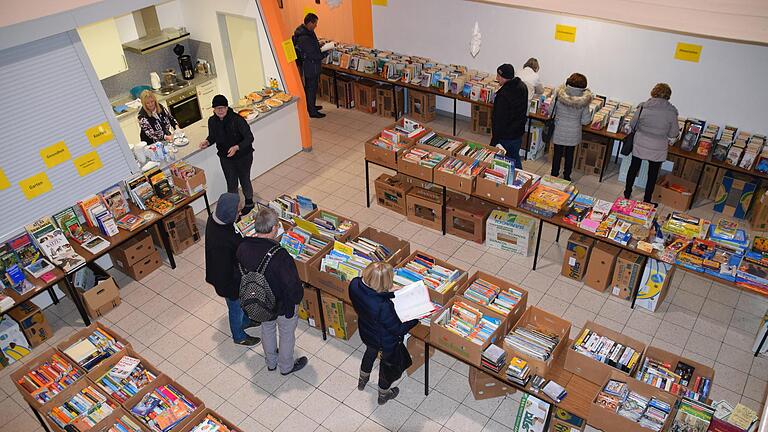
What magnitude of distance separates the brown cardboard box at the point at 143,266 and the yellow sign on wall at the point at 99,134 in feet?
4.80

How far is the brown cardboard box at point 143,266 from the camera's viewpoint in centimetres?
744

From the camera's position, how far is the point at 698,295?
7016 mm

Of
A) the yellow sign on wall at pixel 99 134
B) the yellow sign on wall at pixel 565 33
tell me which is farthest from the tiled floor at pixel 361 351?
the yellow sign on wall at pixel 565 33

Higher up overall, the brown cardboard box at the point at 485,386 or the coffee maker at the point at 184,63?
the coffee maker at the point at 184,63

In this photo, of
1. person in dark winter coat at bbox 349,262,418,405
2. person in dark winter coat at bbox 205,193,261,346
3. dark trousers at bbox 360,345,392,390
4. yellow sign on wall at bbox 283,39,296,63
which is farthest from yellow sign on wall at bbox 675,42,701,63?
person in dark winter coat at bbox 205,193,261,346

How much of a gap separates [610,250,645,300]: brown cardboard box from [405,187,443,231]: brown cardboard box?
2347mm

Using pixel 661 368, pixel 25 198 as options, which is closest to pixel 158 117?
pixel 25 198

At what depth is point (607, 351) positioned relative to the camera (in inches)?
208

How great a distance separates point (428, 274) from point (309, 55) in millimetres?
6095

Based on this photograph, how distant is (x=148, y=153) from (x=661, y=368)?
6.61 m

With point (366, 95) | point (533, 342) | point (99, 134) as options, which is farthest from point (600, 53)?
point (99, 134)

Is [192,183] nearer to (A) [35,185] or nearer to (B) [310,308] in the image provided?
(A) [35,185]

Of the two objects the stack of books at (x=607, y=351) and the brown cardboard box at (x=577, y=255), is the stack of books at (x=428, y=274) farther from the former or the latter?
the brown cardboard box at (x=577, y=255)

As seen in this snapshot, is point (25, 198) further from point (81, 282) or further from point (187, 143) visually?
point (187, 143)
